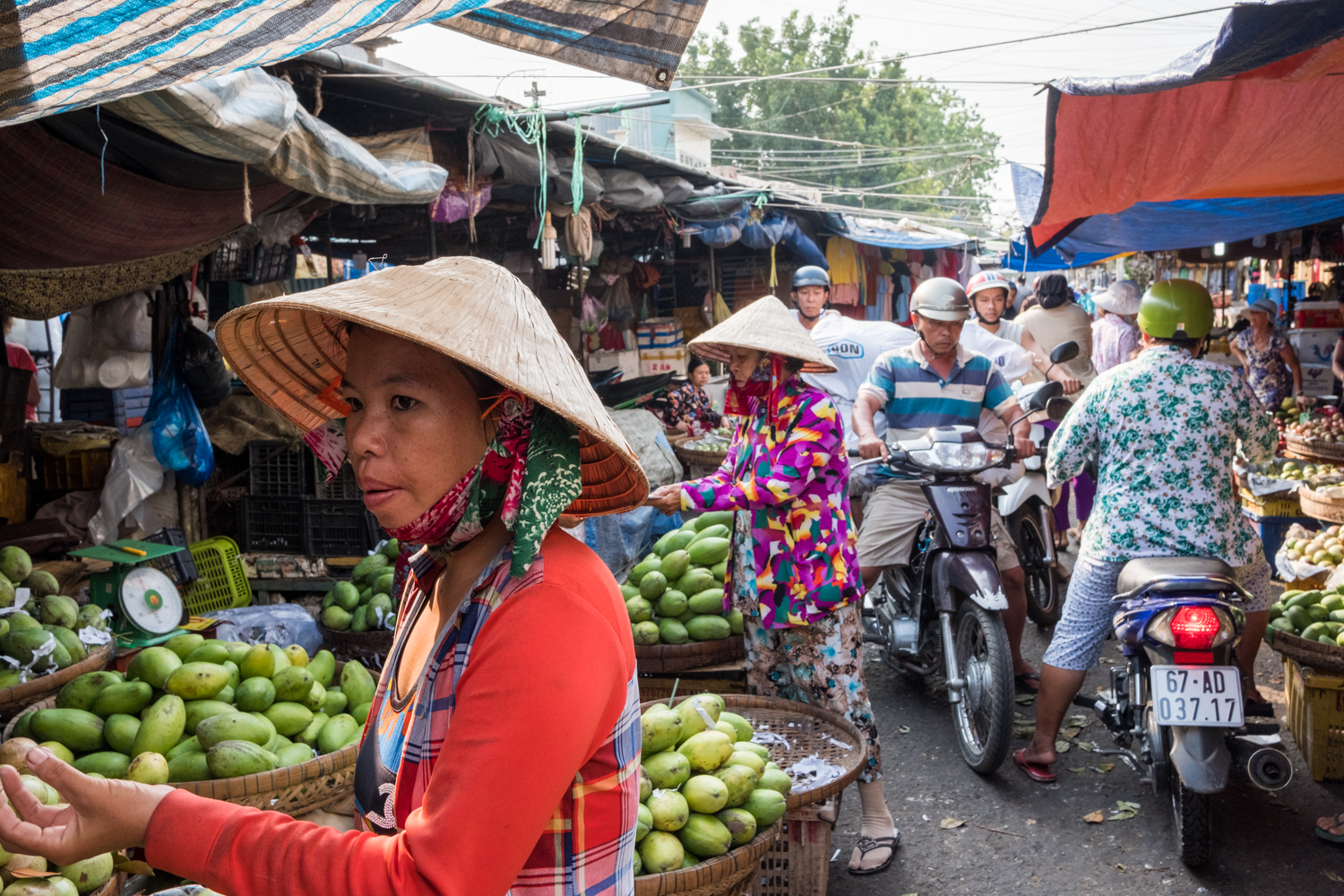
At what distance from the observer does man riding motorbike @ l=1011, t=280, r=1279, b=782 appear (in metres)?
3.71

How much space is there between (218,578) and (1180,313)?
4.88m

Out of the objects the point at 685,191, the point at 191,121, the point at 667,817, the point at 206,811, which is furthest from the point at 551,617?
the point at 685,191

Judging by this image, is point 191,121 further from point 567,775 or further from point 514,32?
point 567,775

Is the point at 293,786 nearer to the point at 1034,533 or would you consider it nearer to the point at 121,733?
the point at 121,733

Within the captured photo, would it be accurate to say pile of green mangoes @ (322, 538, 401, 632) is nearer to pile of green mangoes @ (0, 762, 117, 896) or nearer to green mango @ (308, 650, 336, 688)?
green mango @ (308, 650, 336, 688)

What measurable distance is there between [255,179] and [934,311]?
3157mm

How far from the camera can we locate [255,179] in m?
4.31

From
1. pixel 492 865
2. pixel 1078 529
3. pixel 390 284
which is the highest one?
pixel 390 284

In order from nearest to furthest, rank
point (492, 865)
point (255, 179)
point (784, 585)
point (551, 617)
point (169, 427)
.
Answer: point (492, 865), point (551, 617), point (784, 585), point (255, 179), point (169, 427)

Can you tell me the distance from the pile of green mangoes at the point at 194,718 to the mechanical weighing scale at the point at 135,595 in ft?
4.51

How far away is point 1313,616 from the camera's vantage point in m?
4.22

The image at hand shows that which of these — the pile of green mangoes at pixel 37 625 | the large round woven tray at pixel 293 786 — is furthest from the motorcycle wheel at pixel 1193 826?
the pile of green mangoes at pixel 37 625

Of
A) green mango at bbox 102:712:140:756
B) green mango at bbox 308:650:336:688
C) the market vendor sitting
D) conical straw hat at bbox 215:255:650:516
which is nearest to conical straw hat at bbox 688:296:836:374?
green mango at bbox 308:650:336:688

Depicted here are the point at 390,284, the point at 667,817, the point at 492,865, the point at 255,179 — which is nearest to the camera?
the point at 492,865
